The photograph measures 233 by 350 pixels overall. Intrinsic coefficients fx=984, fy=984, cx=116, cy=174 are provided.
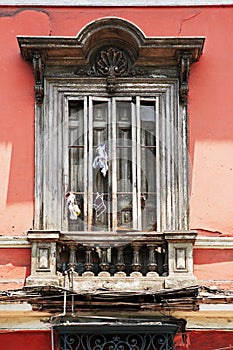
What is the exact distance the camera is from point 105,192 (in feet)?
36.2

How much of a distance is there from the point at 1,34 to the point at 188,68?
2201 millimetres

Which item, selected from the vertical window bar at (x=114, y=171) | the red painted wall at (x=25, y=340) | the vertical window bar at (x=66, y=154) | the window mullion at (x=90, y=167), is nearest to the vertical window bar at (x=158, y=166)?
the vertical window bar at (x=114, y=171)

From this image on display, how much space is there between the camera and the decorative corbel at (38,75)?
11.0 m

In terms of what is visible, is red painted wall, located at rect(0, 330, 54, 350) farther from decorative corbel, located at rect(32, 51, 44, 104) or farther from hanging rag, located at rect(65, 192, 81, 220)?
decorative corbel, located at rect(32, 51, 44, 104)

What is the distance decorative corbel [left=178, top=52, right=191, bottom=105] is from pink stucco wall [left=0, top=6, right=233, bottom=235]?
0.11 m

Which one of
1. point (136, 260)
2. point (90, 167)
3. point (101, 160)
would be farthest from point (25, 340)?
point (101, 160)

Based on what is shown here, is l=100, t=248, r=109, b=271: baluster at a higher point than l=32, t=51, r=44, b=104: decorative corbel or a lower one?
lower

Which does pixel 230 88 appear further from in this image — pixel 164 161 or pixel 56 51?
pixel 56 51

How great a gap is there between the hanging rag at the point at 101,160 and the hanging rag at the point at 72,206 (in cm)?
44

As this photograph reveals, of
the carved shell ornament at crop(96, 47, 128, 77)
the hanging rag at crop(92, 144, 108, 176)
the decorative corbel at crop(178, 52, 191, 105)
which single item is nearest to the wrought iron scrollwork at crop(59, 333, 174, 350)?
the hanging rag at crop(92, 144, 108, 176)

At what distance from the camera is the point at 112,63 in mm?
11258

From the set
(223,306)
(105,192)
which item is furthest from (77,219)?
(223,306)

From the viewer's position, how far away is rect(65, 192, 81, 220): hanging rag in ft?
35.7

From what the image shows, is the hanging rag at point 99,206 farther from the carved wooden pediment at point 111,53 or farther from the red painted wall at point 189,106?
the carved wooden pediment at point 111,53
